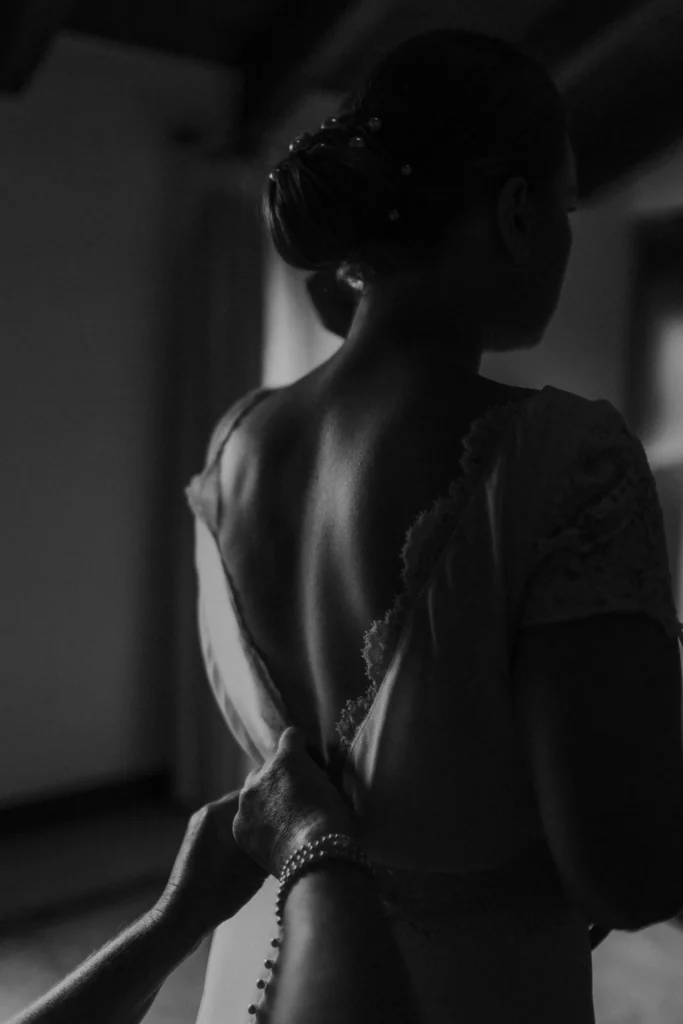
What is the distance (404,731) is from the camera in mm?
654

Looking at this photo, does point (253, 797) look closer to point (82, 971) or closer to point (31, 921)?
point (82, 971)

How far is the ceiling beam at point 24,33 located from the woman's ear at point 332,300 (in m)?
1.53

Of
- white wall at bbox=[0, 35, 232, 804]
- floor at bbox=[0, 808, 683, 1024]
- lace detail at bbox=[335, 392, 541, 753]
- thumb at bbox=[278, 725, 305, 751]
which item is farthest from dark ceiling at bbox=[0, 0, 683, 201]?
floor at bbox=[0, 808, 683, 1024]

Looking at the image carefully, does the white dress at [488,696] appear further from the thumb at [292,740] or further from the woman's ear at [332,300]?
the woman's ear at [332,300]

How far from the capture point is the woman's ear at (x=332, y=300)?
0.90 meters

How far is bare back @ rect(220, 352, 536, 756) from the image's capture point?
660 millimetres

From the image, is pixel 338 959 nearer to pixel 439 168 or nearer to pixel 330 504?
pixel 330 504

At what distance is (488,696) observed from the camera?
0.61 metres

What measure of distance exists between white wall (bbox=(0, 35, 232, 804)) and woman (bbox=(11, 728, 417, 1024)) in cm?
231

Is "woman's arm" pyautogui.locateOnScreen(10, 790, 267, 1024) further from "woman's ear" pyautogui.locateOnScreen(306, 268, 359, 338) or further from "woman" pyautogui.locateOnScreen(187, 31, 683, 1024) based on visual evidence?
"woman's ear" pyautogui.locateOnScreen(306, 268, 359, 338)

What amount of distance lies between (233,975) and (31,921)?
165 cm

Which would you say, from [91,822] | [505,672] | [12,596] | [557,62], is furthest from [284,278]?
[505,672]

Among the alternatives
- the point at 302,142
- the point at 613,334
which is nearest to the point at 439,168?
the point at 302,142

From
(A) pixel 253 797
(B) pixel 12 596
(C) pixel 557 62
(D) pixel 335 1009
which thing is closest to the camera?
(D) pixel 335 1009
